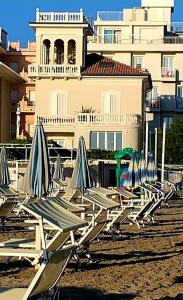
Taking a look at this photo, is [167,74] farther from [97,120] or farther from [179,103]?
[97,120]

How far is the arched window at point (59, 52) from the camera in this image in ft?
160

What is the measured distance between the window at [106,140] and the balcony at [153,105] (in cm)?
2171

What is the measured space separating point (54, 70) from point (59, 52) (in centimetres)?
207

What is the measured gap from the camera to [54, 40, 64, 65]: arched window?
160 feet

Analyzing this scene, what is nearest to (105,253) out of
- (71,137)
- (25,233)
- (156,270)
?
(156,270)

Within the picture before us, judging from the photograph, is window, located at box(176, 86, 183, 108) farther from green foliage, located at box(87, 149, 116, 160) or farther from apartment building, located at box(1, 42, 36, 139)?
green foliage, located at box(87, 149, 116, 160)

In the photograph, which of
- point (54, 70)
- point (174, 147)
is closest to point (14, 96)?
point (54, 70)

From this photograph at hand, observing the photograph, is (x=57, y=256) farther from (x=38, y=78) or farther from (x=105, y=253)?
(x=38, y=78)

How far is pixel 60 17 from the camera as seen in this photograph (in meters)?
48.7

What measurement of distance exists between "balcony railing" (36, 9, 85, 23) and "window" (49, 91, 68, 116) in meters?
4.59

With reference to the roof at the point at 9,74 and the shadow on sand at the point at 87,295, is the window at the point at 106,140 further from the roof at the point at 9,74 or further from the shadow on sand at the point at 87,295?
the shadow on sand at the point at 87,295

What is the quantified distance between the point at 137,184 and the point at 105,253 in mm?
12644

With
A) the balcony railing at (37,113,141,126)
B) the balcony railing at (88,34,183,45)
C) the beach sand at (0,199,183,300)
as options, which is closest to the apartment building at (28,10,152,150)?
the balcony railing at (37,113,141,126)

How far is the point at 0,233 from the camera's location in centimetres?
1611
